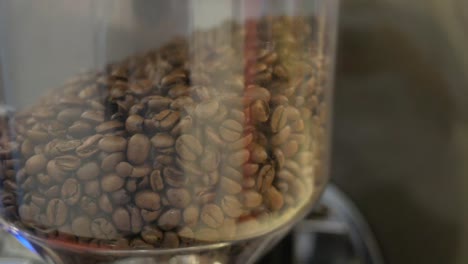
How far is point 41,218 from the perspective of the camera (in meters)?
0.29

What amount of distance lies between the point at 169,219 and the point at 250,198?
0.05 metres

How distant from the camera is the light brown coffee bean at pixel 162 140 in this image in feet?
0.91

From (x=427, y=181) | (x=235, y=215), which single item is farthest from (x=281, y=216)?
(x=427, y=181)

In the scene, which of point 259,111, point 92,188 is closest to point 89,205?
point 92,188

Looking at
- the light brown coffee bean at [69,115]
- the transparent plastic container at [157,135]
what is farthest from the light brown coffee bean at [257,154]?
the light brown coffee bean at [69,115]

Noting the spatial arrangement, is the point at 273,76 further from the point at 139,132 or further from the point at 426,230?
the point at 426,230

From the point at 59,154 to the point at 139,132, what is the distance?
46 millimetres

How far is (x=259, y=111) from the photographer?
30 cm

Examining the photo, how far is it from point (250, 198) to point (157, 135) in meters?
0.07

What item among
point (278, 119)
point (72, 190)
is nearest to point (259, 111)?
point (278, 119)

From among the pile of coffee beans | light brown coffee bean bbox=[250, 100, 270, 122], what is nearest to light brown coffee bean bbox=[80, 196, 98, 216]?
the pile of coffee beans

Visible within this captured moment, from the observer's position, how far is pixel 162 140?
279 millimetres

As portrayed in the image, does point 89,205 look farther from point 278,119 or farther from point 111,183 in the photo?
point 278,119

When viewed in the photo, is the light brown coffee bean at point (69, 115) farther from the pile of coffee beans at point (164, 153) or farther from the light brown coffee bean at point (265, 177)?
the light brown coffee bean at point (265, 177)
